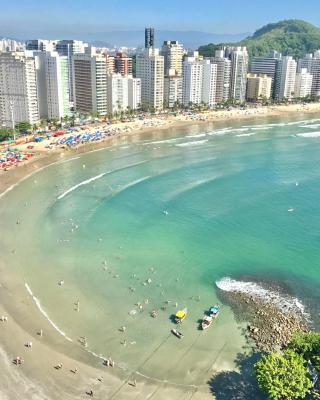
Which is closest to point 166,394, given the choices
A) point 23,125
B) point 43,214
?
point 43,214

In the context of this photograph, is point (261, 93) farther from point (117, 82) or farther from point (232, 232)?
point (232, 232)

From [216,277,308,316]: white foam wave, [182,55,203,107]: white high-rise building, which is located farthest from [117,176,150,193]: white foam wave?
[182,55,203,107]: white high-rise building

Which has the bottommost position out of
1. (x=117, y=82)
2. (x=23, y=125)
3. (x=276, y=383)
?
(x=276, y=383)

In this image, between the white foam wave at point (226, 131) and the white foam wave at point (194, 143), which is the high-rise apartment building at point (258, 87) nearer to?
the white foam wave at point (226, 131)

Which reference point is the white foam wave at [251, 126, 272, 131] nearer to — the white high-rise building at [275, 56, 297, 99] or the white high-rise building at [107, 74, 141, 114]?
the white high-rise building at [107, 74, 141, 114]

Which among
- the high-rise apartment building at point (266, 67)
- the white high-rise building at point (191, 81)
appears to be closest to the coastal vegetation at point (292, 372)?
the white high-rise building at point (191, 81)

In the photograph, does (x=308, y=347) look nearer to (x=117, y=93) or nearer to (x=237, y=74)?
(x=117, y=93)

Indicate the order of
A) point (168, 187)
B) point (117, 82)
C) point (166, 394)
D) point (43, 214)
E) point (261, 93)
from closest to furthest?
1. point (166, 394)
2. point (43, 214)
3. point (168, 187)
4. point (117, 82)
5. point (261, 93)
